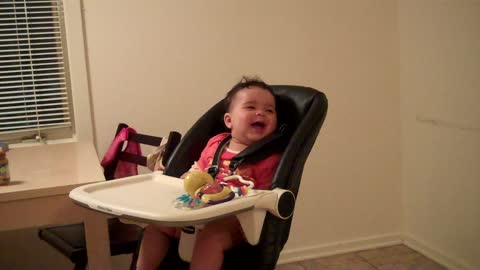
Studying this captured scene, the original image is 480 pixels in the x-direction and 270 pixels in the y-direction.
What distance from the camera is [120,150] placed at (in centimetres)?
228

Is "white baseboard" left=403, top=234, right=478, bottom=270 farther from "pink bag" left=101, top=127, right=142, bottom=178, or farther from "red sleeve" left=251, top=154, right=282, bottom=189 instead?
"pink bag" left=101, top=127, right=142, bottom=178

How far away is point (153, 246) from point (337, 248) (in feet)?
5.08

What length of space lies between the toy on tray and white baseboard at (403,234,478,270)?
155 cm

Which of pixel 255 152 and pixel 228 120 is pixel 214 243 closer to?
pixel 255 152

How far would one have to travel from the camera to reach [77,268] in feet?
5.97

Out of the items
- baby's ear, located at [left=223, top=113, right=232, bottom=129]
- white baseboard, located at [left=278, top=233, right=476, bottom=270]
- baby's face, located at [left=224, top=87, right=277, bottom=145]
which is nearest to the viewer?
baby's face, located at [left=224, top=87, right=277, bottom=145]

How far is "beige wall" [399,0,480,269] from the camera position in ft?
7.85

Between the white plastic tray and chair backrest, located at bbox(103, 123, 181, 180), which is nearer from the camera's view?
the white plastic tray

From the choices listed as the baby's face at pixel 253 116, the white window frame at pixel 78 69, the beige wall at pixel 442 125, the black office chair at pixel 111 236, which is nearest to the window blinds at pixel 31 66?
the white window frame at pixel 78 69

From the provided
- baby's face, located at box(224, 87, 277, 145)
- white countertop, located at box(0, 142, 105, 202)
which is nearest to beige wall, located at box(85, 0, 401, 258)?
white countertop, located at box(0, 142, 105, 202)

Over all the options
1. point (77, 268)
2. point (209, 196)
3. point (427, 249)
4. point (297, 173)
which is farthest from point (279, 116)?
point (427, 249)

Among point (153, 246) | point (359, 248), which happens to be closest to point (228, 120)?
→ point (153, 246)

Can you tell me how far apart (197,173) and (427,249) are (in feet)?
5.82

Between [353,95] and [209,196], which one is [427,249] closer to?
[353,95]
